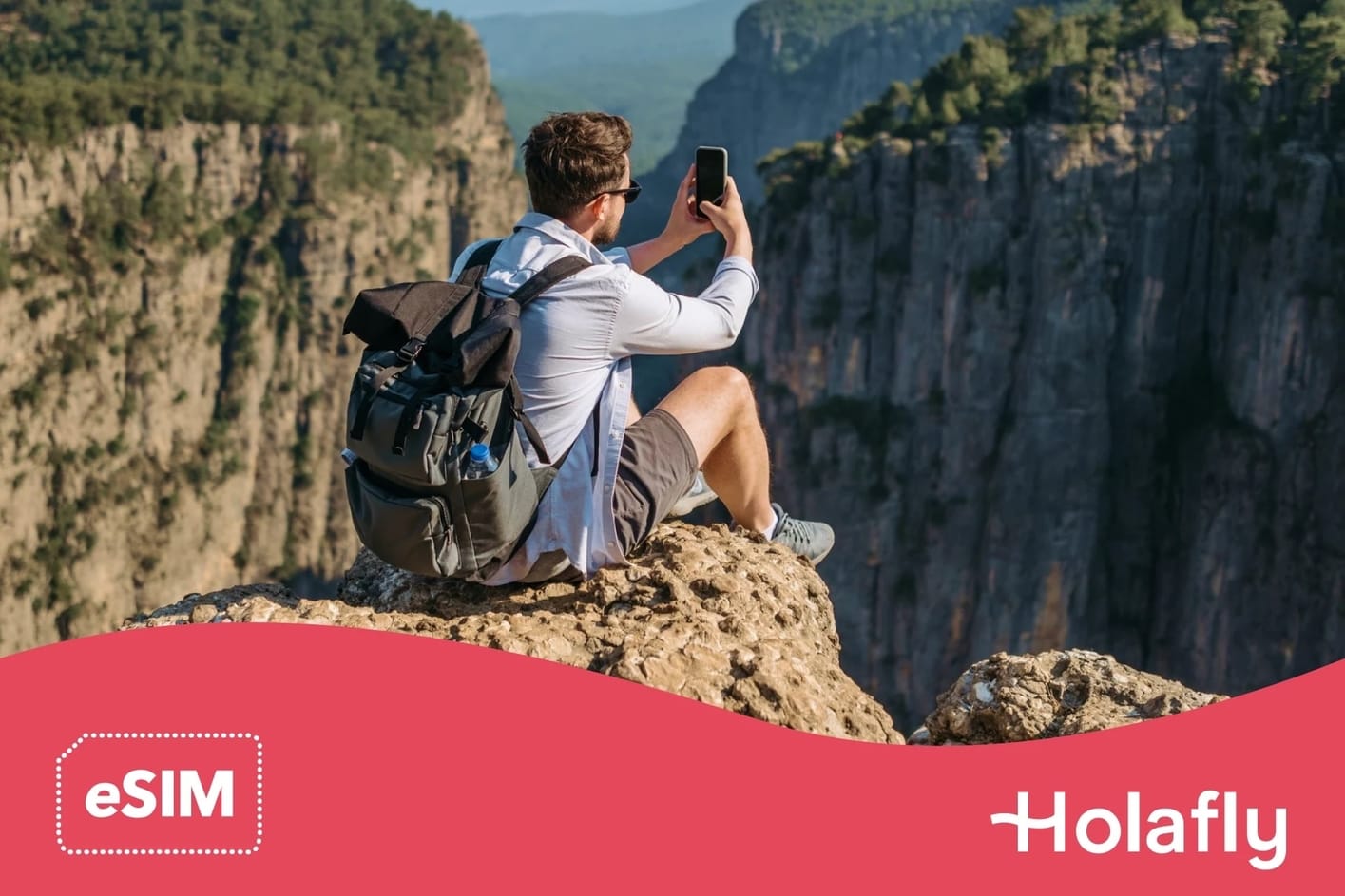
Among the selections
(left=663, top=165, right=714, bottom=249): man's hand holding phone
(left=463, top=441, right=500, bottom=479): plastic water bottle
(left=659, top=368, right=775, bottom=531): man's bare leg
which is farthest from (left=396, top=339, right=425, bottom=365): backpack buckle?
(left=663, top=165, right=714, bottom=249): man's hand holding phone

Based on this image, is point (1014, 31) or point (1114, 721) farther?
point (1014, 31)

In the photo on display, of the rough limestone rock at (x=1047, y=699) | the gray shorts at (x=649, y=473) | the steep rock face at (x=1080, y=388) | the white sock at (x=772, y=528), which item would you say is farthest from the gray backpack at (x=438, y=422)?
the steep rock face at (x=1080, y=388)

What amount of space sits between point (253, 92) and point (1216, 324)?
37988 millimetres

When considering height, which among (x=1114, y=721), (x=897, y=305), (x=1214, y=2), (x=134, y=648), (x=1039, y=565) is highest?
(x=1214, y=2)

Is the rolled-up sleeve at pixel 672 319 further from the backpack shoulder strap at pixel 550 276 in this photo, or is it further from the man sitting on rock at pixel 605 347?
the backpack shoulder strap at pixel 550 276

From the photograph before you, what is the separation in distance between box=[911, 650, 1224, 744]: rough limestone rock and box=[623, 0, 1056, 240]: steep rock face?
4593 inches

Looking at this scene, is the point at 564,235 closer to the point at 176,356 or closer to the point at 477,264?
the point at 477,264

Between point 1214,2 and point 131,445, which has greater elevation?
point 1214,2

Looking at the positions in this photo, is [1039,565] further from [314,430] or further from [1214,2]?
[314,430]

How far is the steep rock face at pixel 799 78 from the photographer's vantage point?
12719 centimetres

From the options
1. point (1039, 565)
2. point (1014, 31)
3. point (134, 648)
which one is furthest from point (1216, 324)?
point (134, 648)

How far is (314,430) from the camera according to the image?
190ft

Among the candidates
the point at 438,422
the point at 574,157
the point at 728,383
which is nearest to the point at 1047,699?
the point at 728,383

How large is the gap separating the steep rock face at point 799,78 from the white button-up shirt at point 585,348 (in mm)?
116616
